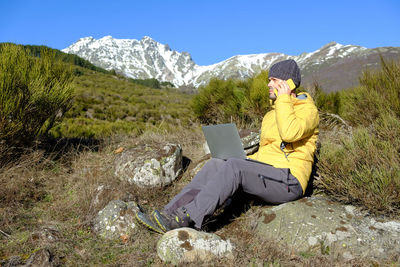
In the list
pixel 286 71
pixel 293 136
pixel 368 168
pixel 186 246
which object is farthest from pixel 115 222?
pixel 368 168

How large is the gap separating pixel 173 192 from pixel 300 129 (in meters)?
1.97

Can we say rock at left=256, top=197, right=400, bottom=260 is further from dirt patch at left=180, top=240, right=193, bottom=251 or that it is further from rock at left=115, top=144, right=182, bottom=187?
rock at left=115, top=144, right=182, bottom=187

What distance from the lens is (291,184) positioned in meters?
2.51

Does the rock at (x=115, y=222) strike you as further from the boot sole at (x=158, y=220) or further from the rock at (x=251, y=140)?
the rock at (x=251, y=140)

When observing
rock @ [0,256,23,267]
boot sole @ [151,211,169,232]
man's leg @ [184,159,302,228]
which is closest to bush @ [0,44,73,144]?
rock @ [0,256,23,267]

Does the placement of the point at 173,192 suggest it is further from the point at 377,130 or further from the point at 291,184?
the point at 377,130

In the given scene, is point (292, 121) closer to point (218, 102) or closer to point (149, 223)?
point (149, 223)

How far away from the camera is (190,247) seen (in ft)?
6.25

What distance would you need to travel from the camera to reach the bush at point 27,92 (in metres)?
3.67

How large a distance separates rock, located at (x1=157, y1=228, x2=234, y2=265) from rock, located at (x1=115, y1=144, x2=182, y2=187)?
1.84 m

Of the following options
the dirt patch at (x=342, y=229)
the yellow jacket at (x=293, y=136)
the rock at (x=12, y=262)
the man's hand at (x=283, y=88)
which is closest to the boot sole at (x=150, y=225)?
the rock at (x=12, y=262)

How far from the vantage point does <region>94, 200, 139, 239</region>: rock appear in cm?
249

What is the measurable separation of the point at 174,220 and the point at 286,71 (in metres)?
1.75

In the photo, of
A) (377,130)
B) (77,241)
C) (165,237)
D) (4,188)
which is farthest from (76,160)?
(377,130)
